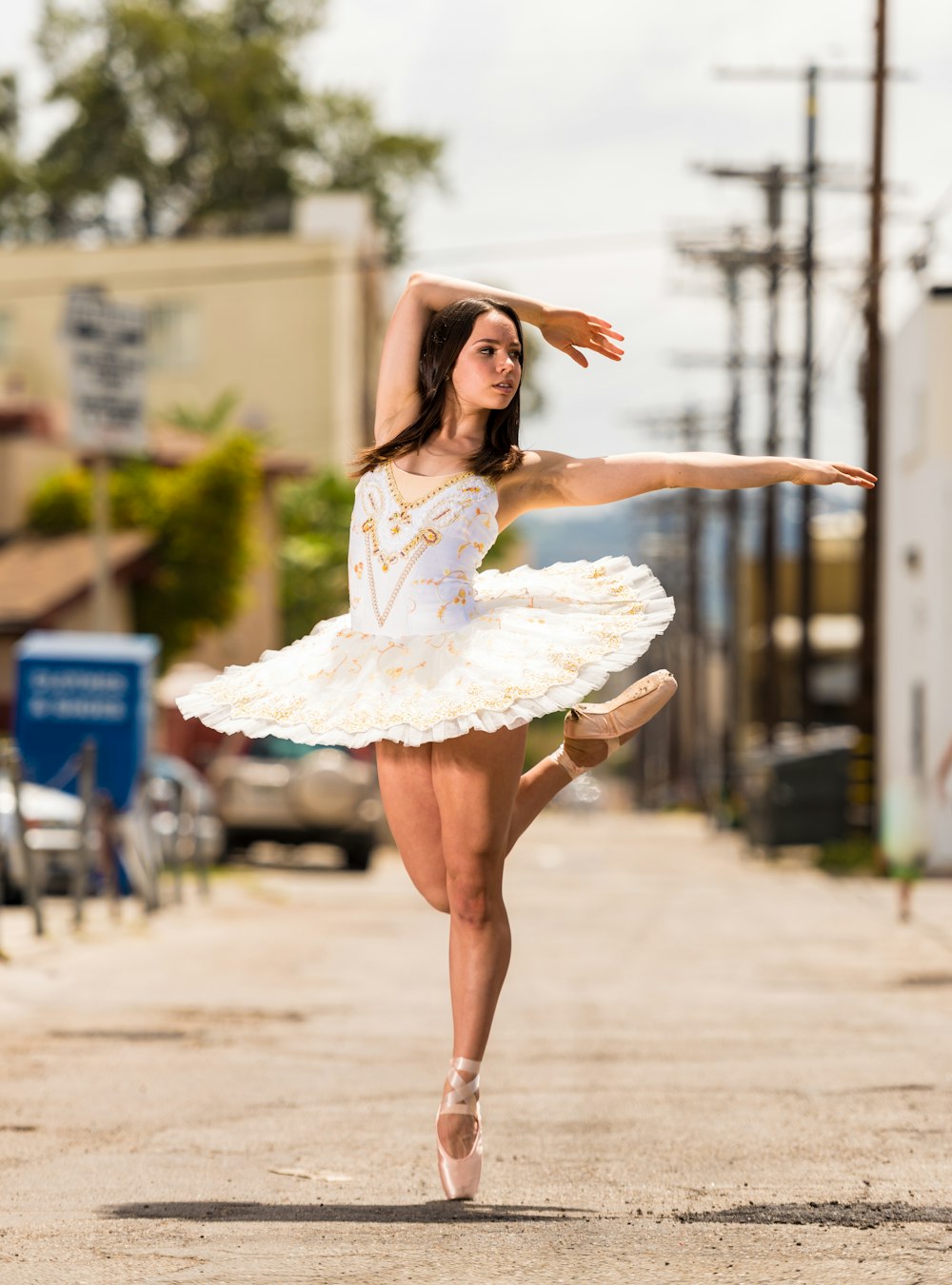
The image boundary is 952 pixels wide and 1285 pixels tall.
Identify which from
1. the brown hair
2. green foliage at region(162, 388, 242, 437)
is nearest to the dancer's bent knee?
the brown hair

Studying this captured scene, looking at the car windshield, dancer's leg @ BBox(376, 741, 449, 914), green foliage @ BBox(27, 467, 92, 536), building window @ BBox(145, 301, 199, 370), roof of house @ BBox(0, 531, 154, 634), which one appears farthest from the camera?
building window @ BBox(145, 301, 199, 370)

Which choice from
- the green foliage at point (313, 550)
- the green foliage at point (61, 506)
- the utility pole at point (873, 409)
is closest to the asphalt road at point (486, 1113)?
the utility pole at point (873, 409)

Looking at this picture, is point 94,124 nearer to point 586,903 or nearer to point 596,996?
point 586,903

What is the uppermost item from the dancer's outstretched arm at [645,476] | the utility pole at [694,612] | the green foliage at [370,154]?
the green foliage at [370,154]

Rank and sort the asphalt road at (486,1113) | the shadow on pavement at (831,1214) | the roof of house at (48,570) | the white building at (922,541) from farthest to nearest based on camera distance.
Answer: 1. the roof of house at (48,570)
2. the white building at (922,541)
3. the shadow on pavement at (831,1214)
4. the asphalt road at (486,1113)

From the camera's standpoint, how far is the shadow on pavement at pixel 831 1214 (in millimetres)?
5191

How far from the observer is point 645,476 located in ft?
18.5

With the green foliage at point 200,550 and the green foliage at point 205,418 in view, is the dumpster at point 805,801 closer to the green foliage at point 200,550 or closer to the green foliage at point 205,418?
the green foliage at point 200,550

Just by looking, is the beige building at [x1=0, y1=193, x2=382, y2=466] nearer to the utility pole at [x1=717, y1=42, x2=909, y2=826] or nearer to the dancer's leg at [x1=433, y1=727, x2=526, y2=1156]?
the utility pole at [x1=717, y1=42, x2=909, y2=826]

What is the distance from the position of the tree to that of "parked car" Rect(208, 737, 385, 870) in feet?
115

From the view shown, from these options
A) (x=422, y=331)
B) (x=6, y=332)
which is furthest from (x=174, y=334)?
(x=422, y=331)

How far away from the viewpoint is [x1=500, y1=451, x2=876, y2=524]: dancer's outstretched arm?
5.58m

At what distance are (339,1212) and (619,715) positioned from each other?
138 cm

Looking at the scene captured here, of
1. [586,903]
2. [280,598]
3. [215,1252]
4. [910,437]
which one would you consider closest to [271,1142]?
[215,1252]
